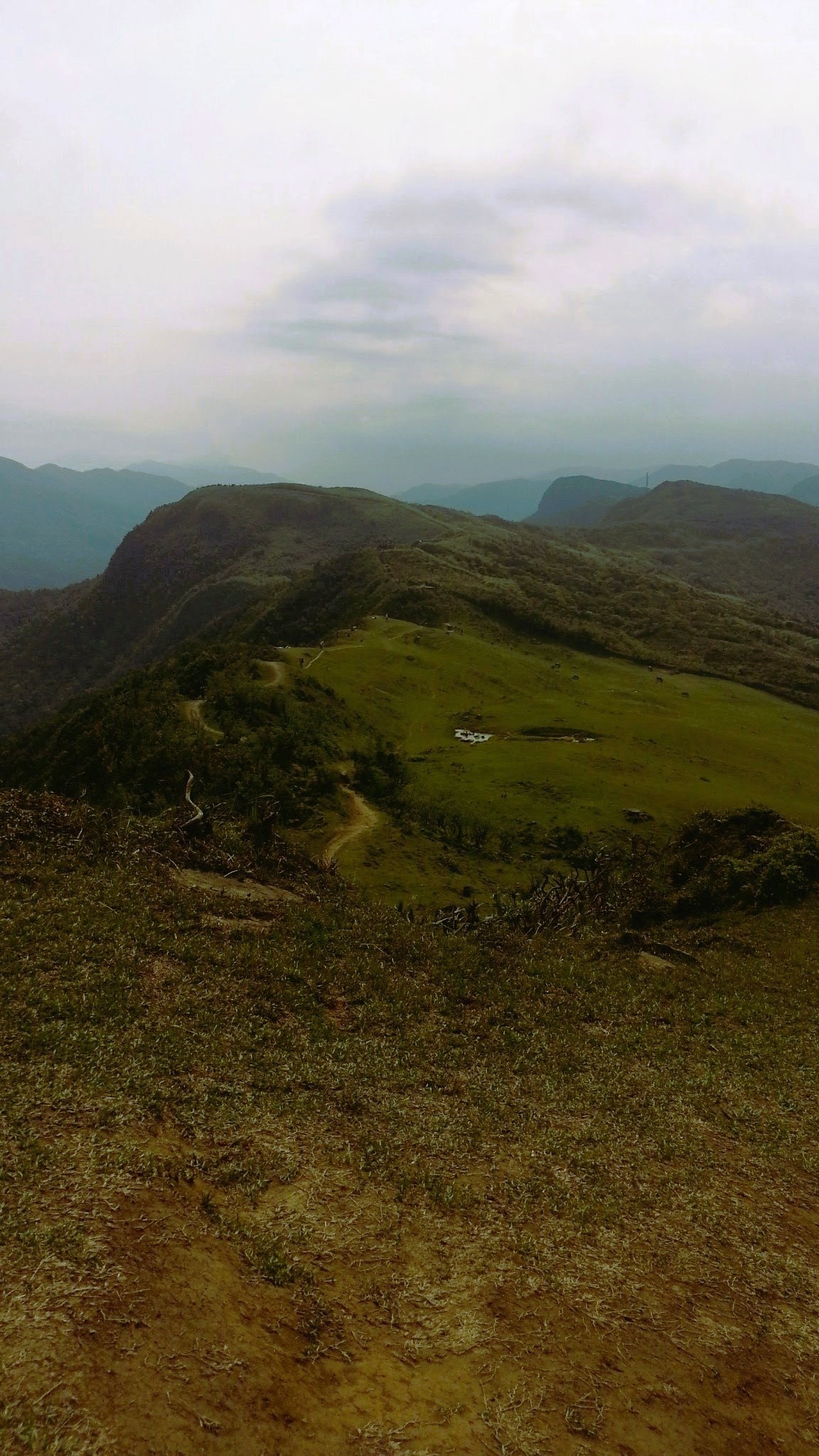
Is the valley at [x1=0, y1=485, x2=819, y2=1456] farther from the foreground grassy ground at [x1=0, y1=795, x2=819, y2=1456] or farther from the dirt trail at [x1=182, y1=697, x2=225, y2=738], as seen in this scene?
the dirt trail at [x1=182, y1=697, x2=225, y2=738]

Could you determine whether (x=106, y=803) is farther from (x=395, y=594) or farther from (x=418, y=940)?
(x=395, y=594)

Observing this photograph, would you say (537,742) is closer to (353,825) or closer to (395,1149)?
(353,825)

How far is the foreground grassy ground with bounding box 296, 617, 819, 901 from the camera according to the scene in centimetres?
4616

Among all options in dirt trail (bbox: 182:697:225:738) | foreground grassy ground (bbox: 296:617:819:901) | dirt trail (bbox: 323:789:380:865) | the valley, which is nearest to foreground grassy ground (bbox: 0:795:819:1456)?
the valley

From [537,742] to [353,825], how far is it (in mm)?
29963

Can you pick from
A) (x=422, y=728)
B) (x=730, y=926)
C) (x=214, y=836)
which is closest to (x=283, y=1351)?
(x=214, y=836)

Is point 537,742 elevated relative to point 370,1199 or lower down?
lower down

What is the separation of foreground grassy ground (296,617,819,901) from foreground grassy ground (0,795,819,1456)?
19674 mm

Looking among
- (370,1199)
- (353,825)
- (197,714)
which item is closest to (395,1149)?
(370,1199)

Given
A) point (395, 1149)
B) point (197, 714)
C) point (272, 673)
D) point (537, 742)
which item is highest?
point (272, 673)

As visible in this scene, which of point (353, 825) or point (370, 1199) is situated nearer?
point (370, 1199)

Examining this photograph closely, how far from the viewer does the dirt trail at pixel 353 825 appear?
134 ft

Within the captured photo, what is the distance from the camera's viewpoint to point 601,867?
42688 mm

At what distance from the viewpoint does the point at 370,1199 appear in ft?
37.1
